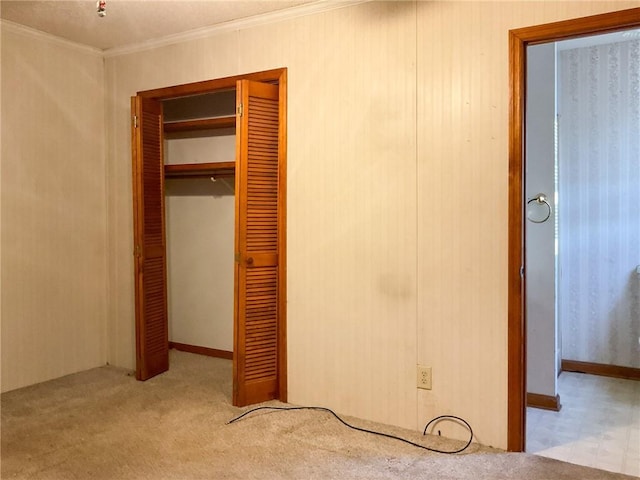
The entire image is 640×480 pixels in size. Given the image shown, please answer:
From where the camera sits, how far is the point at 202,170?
13.4ft

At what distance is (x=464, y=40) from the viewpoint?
267 centimetres

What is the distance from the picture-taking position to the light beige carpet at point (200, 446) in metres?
2.38

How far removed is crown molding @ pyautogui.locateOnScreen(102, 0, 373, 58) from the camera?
9.95ft

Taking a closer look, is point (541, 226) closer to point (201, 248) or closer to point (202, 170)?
point (202, 170)

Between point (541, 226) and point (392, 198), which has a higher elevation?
point (392, 198)

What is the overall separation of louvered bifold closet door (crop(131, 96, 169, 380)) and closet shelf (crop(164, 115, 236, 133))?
24 centimetres

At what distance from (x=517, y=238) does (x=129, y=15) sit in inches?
102

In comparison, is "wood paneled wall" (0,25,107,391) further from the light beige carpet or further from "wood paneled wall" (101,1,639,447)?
"wood paneled wall" (101,1,639,447)

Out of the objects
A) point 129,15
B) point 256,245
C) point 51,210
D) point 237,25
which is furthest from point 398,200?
point 51,210

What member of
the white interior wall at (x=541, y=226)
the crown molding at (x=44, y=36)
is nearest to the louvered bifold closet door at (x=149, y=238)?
the crown molding at (x=44, y=36)

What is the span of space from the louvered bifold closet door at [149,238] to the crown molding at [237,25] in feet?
1.39

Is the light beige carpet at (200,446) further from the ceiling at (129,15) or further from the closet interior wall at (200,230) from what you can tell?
the ceiling at (129,15)

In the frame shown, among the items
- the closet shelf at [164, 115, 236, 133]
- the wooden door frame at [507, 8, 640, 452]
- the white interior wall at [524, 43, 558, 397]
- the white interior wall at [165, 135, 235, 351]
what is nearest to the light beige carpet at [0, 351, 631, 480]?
the wooden door frame at [507, 8, 640, 452]

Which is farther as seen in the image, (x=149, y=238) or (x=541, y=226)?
(x=149, y=238)
